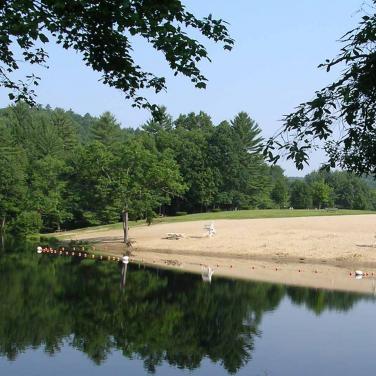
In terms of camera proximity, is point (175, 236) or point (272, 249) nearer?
point (272, 249)

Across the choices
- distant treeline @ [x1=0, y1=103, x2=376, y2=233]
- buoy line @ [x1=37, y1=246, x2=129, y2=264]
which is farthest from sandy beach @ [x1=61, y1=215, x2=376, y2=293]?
distant treeline @ [x1=0, y1=103, x2=376, y2=233]

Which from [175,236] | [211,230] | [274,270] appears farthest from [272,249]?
[175,236]

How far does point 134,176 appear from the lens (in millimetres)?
47000

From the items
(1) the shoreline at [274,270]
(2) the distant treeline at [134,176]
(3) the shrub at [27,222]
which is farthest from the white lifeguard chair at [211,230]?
(3) the shrub at [27,222]

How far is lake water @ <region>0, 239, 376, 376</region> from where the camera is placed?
16.5 meters

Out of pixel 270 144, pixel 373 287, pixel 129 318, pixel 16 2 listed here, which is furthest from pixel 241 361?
pixel 373 287

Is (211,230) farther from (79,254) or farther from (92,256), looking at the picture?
(79,254)

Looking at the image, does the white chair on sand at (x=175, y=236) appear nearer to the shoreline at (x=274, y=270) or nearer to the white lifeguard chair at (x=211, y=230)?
the white lifeguard chair at (x=211, y=230)

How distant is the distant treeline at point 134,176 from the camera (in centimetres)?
4719

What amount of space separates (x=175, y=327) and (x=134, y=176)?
26.8m

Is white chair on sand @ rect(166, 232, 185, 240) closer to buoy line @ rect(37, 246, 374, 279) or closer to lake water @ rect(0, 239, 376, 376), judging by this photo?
buoy line @ rect(37, 246, 374, 279)

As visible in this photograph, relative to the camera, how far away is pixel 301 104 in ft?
21.0

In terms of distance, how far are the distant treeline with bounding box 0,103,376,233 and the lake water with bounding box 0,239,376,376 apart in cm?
879

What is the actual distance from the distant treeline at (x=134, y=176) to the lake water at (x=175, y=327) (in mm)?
8787
